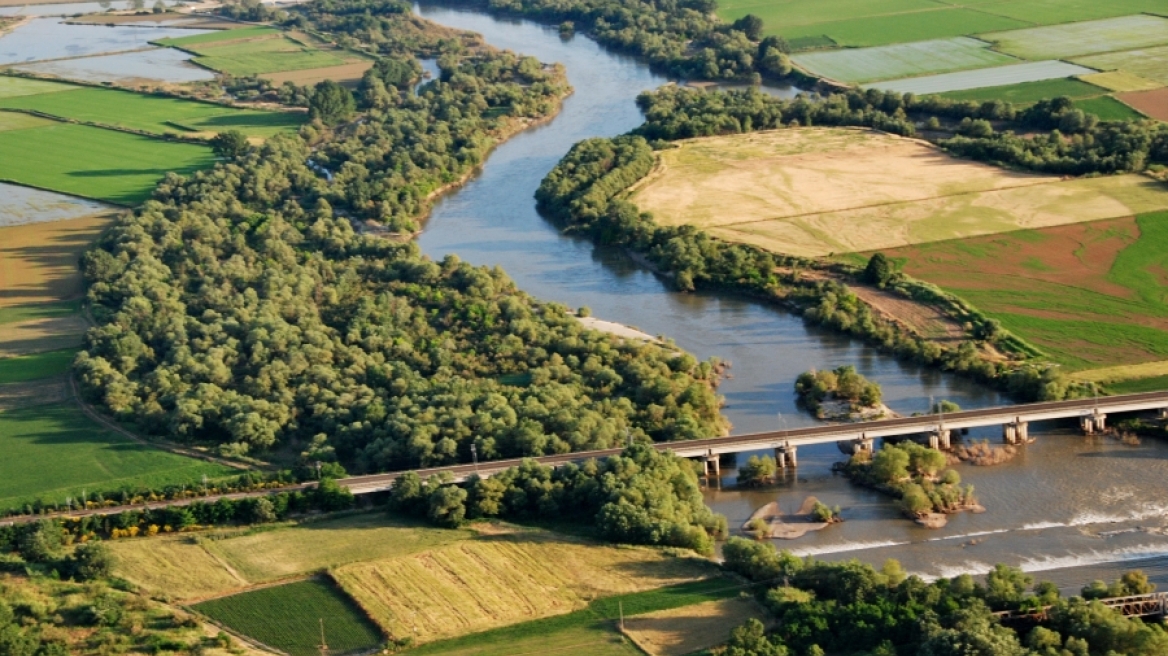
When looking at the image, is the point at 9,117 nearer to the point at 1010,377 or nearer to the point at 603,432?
the point at 603,432

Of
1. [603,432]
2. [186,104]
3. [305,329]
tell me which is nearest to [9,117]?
[186,104]

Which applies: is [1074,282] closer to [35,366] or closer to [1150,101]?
[1150,101]

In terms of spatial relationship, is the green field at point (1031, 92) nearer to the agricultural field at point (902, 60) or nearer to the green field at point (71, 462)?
the agricultural field at point (902, 60)

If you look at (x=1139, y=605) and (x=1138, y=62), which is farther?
(x=1138, y=62)

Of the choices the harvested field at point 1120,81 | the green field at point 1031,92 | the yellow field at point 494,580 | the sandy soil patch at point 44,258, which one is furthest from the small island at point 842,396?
the harvested field at point 1120,81

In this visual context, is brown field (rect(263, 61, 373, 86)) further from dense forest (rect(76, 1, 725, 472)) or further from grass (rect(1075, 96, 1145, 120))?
grass (rect(1075, 96, 1145, 120))

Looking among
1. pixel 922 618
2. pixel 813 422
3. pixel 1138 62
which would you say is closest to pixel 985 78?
pixel 1138 62

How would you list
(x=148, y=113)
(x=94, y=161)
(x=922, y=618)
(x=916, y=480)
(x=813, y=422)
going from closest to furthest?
(x=922, y=618), (x=916, y=480), (x=813, y=422), (x=94, y=161), (x=148, y=113)
